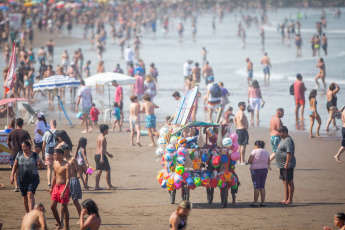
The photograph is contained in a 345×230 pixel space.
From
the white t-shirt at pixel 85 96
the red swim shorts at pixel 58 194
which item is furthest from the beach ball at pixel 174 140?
the white t-shirt at pixel 85 96

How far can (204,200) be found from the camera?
38.5ft

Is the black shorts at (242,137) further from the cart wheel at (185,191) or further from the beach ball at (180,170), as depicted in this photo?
the beach ball at (180,170)

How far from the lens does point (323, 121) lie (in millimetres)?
20297

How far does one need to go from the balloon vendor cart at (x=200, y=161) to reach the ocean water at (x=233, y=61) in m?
8.51

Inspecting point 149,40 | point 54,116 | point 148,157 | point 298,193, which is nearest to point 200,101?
point 54,116

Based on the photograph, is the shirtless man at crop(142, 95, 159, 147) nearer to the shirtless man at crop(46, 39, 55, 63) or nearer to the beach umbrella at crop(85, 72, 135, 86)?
the beach umbrella at crop(85, 72, 135, 86)

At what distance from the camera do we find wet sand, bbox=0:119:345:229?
10156 mm

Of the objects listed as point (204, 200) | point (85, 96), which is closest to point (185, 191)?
point (204, 200)

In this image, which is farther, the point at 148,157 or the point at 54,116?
the point at 54,116

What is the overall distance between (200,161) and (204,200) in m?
0.94

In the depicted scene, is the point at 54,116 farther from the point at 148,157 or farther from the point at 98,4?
the point at 98,4

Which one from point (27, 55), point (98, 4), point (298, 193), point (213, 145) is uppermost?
point (98, 4)

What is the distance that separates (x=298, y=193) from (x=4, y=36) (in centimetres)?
3349

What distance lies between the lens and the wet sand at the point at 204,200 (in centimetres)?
1016
